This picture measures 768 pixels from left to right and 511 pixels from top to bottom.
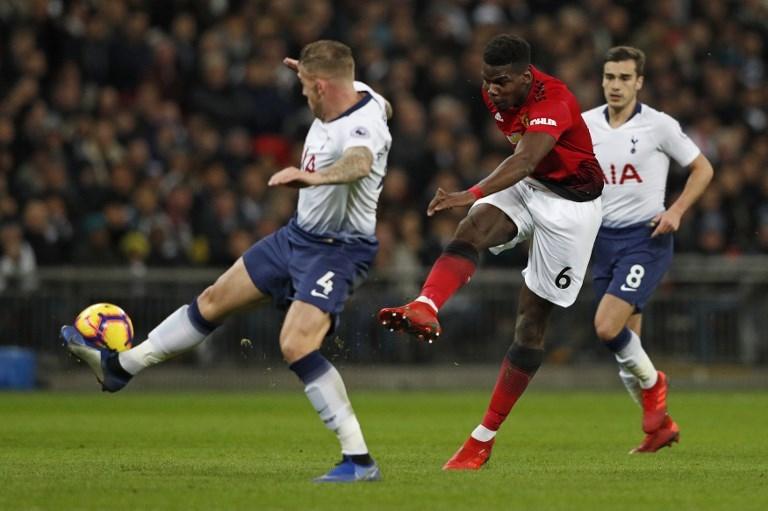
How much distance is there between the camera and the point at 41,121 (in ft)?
63.4

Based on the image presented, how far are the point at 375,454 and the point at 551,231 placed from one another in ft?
7.13

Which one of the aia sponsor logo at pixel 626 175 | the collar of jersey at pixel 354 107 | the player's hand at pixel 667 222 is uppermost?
the collar of jersey at pixel 354 107

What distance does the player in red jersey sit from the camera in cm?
923

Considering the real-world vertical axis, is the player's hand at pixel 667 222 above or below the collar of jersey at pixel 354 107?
below

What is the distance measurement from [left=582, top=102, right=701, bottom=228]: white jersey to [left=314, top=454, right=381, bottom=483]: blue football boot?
12.9 feet

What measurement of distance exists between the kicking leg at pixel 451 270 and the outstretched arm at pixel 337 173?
0.78 m

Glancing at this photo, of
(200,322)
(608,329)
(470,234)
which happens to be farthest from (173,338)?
(608,329)

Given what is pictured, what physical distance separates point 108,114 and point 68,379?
12.0 feet

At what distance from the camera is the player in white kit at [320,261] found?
8.40 metres

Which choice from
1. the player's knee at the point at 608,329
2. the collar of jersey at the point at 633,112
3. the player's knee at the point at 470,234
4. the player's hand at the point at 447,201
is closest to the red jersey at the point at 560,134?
the player's knee at the point at 470,234

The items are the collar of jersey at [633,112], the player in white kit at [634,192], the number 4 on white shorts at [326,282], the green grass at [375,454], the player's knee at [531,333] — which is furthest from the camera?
the collar of jersey at [633,112]

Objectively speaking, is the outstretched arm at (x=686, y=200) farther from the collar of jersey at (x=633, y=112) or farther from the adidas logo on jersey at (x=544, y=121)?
the adidas logo on jersey at (x=544, y=121)

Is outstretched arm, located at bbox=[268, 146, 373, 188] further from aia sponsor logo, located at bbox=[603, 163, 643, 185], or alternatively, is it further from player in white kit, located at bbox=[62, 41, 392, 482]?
aia sponsor logo, located at bbox=[603, 163, 643, 185]

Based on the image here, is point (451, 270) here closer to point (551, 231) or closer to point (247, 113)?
point (551, 231)
